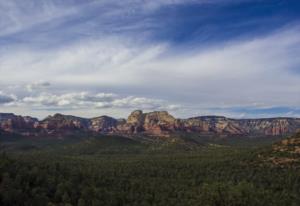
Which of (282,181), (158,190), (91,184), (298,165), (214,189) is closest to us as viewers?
(214,189)

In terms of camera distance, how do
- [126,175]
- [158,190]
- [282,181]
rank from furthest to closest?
[126,175] → [282,181] → [158,190]

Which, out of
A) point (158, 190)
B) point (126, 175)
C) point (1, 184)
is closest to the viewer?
point (1, 184)

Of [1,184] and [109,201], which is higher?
[1,184]

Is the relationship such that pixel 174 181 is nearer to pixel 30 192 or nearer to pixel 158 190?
pixel 158 190

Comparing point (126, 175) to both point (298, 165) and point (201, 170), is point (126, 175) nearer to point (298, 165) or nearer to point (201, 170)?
point (201, 170)

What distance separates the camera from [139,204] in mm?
117688

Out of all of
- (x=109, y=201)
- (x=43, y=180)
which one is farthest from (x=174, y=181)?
(x=43, y=180)

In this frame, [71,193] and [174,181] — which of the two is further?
[174,181]

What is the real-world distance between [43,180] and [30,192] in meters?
14.5

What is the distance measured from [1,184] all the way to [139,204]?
41.9 m

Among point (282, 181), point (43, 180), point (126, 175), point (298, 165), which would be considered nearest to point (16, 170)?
point (43, 180)

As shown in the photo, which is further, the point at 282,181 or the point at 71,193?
the point at 282,181

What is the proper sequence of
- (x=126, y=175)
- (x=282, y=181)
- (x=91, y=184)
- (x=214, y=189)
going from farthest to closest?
(x=126, y=175), (x=282, y=181), (x=91, y=184), (x=214, y=189)

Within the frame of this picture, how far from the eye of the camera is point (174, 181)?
6614 inches
